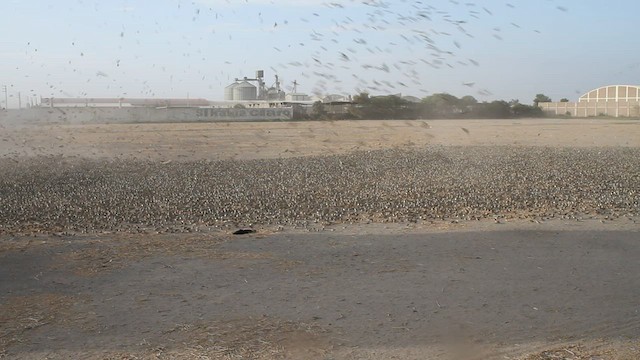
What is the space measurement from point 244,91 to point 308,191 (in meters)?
48.5

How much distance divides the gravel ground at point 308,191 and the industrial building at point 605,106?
2264cm

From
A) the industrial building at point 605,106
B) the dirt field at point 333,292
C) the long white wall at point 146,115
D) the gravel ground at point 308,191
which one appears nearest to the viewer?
the dirt field at point 333,292

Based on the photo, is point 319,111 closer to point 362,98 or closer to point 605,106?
point 362,98

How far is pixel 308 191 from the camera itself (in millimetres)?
15336

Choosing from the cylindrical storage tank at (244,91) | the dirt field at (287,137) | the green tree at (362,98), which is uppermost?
the cylindrical storage tank at (244,91)

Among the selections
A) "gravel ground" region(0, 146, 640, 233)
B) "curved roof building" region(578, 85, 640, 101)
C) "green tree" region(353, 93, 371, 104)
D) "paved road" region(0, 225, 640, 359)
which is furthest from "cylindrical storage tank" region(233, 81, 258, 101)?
"paved road" region(0, 225, 640, 359)

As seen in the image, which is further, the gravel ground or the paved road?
the gravel ground

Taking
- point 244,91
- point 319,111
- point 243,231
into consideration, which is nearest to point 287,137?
point 319,111

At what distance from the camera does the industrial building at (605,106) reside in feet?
146

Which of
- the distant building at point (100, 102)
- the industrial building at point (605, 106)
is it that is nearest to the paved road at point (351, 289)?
the industrial building at point (605, 106)

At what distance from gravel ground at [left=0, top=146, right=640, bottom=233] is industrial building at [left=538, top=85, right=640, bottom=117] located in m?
22.6

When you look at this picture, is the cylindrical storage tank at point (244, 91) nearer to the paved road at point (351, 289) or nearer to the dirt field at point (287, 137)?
the dirt field at point (287, 137)

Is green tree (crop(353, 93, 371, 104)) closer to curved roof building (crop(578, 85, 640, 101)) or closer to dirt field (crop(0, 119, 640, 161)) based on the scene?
dirt field (crop(0, 119, 640, 161))

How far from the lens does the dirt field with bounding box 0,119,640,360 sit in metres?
6.10
